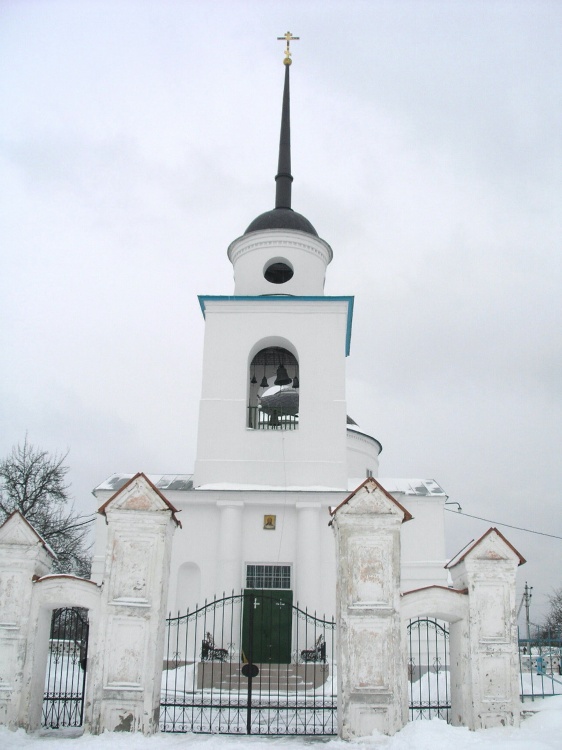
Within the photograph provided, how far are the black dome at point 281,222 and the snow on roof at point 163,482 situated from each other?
7126mm

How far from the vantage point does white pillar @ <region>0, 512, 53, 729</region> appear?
382 inches

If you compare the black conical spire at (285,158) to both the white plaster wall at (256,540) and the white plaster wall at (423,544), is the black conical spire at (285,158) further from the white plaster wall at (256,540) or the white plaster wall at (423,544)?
the white plaster wall at (423,544)

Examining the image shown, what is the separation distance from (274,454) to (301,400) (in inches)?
62.6

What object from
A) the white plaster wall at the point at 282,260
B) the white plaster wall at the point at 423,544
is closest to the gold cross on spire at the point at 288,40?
the white plaster wall at the point at 282,260

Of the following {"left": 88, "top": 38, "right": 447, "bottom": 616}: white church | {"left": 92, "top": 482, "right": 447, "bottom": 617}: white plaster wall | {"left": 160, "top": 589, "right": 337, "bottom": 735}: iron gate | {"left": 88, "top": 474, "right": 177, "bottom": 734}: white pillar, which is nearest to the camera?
{"left": 88, "top": 474, "right": 177, "bottom": 734}: white pillar

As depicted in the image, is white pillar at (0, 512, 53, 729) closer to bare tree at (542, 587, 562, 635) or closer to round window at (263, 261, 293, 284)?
round window at (263, 261, 293, 284)

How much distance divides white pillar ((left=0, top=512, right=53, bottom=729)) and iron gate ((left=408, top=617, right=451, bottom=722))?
209 inches

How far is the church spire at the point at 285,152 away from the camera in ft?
72.6

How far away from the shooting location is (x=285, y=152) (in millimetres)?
23219

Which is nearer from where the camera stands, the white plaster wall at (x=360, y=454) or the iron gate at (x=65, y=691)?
the iron gate at (x=65, y=691)

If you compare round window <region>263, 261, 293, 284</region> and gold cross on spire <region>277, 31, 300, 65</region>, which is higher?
gold cross on spire <region>277, 31, 300, 65</region>

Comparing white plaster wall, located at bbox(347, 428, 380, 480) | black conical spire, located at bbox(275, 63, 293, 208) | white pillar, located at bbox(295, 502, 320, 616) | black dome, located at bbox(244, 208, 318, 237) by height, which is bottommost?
white pillar, located at bbox(295, 502, 320, 616)

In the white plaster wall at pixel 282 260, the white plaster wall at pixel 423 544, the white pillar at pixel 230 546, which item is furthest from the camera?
the white plaster wall at pixel 282 260

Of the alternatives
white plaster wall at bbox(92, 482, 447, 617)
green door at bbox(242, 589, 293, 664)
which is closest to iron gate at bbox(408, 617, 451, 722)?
white plaster wall at bbox(92, 482, 447, 617)
